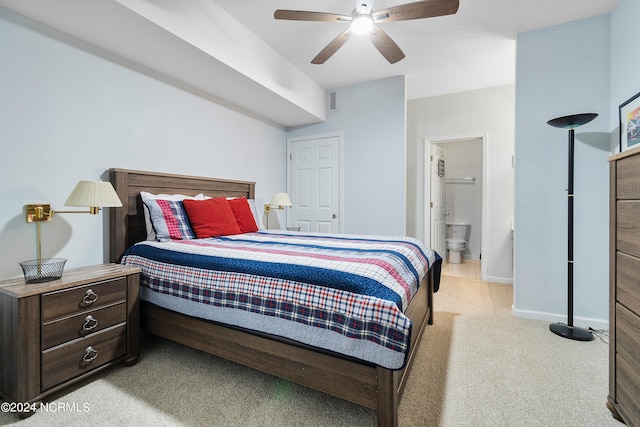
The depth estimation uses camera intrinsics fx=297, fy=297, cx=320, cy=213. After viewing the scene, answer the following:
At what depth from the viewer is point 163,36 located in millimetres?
2146

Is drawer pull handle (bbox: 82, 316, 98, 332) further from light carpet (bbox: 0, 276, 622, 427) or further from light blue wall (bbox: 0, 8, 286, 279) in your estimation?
light blue wall (bbox: 0, 8, 286, 279)

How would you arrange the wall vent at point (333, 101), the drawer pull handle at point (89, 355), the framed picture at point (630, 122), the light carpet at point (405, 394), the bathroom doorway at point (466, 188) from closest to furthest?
the light carpet at point (405, 394), the drawer pull handle at point (89, 355), the framed picture at point (630, 122), the wall vent at point (333, 101), the bathroom doorway at point (466, 188)

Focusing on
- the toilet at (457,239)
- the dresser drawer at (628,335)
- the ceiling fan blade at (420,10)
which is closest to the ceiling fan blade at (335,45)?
the ceiling fan blade at (420,10)

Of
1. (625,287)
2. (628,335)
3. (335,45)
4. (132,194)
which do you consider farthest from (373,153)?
(628,335)

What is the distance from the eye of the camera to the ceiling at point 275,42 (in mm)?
2023

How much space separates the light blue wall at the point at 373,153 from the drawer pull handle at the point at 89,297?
9.49ft

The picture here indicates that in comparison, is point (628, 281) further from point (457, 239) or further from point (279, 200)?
point (457, 239)

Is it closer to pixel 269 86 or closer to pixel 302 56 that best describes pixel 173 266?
pixel 269 86

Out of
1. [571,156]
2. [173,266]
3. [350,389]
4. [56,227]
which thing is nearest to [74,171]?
[56,227]

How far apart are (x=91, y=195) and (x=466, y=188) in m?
5.73

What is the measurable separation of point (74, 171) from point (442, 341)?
302 cm

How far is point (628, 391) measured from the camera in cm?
131

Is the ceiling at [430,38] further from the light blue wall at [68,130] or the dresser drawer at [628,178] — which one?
the dresser drawer at [628,178]

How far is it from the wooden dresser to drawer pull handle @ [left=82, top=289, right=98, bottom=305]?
271 centimetres
